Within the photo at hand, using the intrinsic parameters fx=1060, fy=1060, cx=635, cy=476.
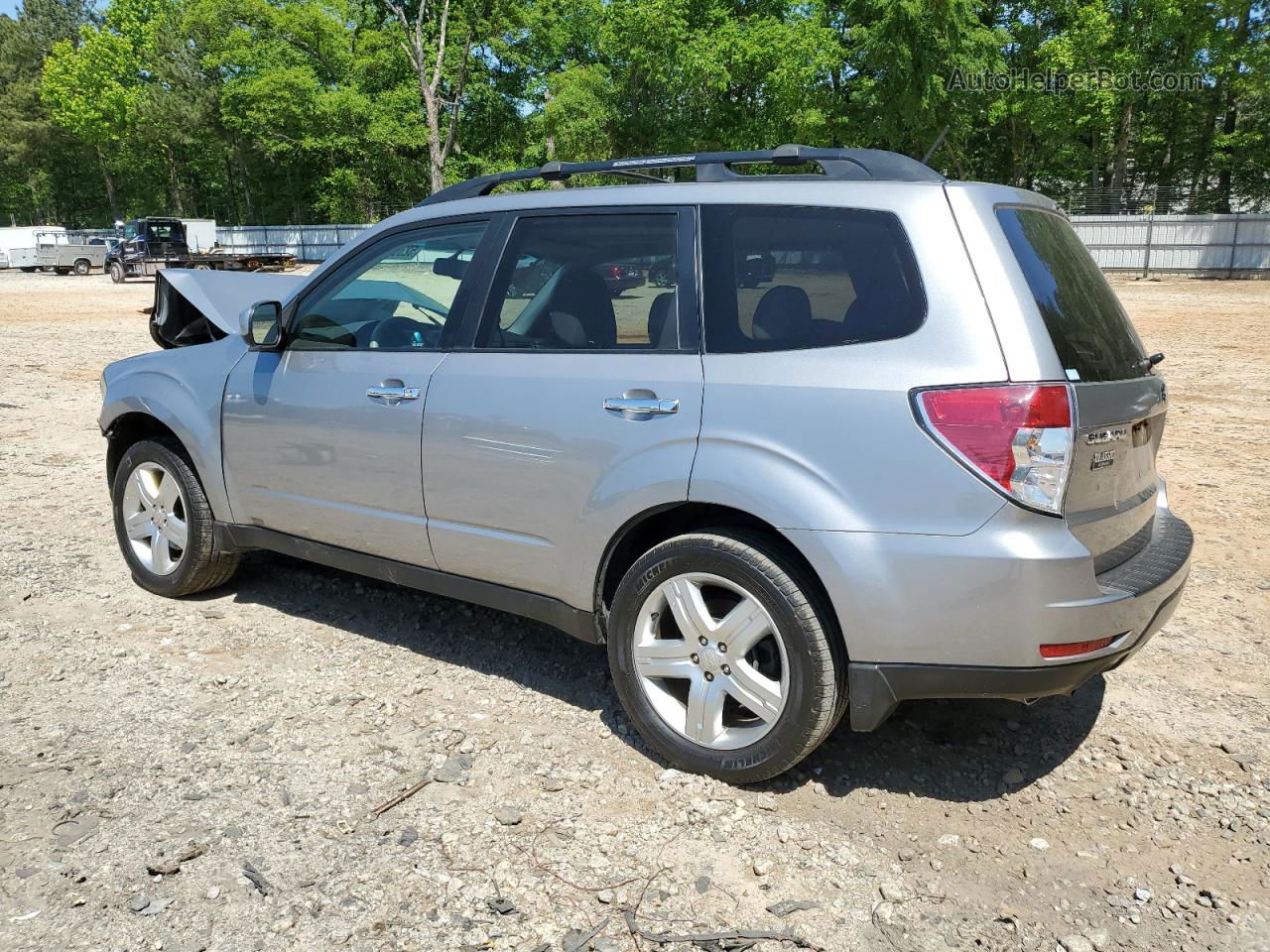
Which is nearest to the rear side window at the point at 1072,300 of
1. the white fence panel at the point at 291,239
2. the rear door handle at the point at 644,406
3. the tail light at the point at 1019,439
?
the tail light at the point at 1019,439

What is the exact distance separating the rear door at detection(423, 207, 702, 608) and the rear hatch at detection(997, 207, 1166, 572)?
3.47 feet

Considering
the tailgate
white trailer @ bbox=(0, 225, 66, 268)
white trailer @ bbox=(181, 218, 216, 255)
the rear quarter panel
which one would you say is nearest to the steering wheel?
the rear quarter panel

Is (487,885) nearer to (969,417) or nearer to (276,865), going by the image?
(276,865)

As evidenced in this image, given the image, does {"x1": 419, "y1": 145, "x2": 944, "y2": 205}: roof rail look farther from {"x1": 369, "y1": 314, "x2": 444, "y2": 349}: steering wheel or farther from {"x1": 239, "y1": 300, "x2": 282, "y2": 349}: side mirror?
{"x1": 239, "y1": 300, "x2": 282, "y2": 349}: side mirror

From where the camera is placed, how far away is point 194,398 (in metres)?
4.86

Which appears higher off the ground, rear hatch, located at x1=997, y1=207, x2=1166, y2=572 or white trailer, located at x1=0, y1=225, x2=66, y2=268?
white trailer, located at x1=0, y1=225, x2=66, y2=268

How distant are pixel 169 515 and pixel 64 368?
10287mm

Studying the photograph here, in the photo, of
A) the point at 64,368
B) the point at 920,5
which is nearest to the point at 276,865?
the point at 64,368

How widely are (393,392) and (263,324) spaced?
0.85 metres

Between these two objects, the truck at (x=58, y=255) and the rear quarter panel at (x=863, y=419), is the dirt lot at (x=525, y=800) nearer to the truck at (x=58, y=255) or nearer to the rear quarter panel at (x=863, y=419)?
A: the rear quarter panel at (x=863, y=419)

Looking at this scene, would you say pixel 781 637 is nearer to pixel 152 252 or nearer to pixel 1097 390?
pixel 1097 390

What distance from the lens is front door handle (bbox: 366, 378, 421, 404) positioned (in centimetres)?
401

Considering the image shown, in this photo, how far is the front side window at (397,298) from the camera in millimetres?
4133

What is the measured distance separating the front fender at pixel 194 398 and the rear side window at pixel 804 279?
8.00 feet
